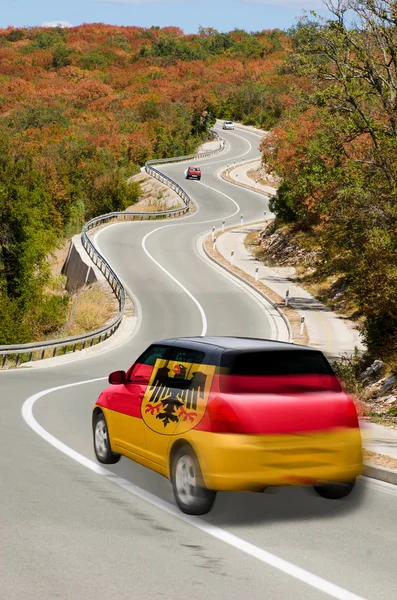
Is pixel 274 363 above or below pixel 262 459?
above

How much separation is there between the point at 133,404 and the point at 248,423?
80.1 inches

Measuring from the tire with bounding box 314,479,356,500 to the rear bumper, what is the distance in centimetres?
52

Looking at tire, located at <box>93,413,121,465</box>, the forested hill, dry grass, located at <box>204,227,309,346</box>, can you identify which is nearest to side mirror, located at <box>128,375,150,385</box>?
tire, located at <box>93,413,121,465</box>

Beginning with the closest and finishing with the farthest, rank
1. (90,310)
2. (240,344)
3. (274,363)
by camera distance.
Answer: (274,363)
(240,344)
(90,310)

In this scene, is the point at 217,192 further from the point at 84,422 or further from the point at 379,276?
the point at 84,422

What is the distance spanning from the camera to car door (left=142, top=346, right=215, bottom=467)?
7660 mm

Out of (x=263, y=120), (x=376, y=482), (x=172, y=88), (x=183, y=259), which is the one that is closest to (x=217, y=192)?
(x=183, y=259)

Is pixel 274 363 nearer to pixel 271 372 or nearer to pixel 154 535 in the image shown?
pixel 271 372

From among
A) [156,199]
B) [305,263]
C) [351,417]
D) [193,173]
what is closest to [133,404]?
[351,417]

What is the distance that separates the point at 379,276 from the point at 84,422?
9.02 m

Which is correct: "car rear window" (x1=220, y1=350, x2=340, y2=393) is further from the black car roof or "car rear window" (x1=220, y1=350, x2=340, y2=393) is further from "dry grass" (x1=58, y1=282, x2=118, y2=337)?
"dry grass" (x1=58, y1=282, x2=118, y2=337)

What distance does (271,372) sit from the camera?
7617 mm

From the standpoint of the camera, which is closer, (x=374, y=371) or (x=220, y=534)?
(x=220, y=534)

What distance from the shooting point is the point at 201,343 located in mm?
8203
